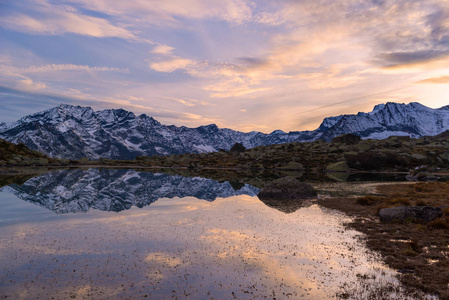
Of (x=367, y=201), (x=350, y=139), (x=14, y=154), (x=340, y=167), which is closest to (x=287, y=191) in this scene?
(x=367, y=201)

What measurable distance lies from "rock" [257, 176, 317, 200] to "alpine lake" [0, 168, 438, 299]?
1059 cm

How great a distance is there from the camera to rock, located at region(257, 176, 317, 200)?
4012cm

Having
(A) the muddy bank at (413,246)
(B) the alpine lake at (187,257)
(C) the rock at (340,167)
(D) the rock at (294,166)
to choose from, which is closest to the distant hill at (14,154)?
(D) the rock at (294,166)

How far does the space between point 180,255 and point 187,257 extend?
0.54 m

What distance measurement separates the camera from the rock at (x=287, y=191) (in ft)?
132

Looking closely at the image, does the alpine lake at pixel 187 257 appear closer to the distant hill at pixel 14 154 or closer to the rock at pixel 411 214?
the rock at pixel 411 214

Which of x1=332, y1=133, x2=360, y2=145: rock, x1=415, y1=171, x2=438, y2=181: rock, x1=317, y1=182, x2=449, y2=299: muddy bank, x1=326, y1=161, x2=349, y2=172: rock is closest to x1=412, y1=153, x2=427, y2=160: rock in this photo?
x1=326, y1=161, x2=349, y2=172: rock

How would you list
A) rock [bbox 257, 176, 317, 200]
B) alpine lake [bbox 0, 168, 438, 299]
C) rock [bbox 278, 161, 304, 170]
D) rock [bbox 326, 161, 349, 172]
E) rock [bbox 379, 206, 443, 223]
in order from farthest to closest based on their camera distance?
rock [bbox 278, 161, 304, 170], rock [bbox 326, 161, 349, 172], rock [bbox 257, 176, 317, 200], rock [bbox 379, 206, 443, 223], alpine lake [bbox 0, 168, 438, 299]

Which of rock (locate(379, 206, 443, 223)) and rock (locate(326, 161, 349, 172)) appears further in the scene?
rock (locate(326, 161, 349, 172))

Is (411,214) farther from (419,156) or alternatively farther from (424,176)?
(419,156)

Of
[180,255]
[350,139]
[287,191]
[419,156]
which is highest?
[350,139]

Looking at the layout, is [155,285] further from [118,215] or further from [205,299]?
[118,215]

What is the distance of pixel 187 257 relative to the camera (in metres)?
16.1

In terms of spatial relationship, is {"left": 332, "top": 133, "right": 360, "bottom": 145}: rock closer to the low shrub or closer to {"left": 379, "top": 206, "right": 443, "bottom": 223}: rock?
the low shrub
